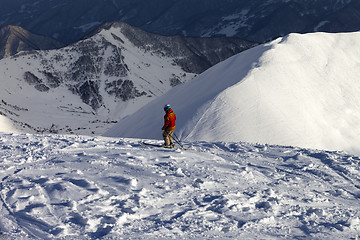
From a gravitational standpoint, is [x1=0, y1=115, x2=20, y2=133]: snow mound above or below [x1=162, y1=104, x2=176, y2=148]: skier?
above

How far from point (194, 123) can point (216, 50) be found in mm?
111710

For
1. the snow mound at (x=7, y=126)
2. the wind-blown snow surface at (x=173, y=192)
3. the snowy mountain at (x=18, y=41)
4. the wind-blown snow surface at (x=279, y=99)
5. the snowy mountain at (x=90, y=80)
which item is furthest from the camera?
the snowy mountain at (x=18, y=41)

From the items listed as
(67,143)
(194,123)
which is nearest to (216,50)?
(194,123)

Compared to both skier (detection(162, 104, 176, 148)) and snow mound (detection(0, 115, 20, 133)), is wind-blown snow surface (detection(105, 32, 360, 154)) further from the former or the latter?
snow mound (detection(0, 115, 20, 133))

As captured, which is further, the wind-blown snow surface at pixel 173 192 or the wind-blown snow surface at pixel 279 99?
the wind-blown snow surface at pixel 279 99

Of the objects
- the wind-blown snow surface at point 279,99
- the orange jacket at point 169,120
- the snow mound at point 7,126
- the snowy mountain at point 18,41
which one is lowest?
the wind-blown snow surface at point 279,99

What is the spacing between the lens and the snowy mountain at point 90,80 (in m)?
69.8

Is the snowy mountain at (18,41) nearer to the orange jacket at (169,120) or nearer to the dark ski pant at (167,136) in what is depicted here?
the dark ski pant at (167,136)

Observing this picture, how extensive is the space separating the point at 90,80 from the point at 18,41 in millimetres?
88157

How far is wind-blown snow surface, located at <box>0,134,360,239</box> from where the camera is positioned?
804 cm

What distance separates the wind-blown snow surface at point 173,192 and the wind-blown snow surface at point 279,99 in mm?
8895

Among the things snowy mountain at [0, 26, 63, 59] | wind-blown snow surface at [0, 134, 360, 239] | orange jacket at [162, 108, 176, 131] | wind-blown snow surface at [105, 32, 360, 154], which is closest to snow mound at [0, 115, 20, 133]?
wind-blown snow surface at [105, 32, 360, 154]

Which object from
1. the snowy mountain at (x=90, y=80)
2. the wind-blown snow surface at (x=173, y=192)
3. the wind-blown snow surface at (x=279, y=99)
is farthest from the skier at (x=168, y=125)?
the snowy mountain at (x=90, y=80)

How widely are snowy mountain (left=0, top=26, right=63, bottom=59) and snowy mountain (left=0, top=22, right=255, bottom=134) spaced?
6147 centimetres
